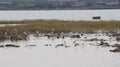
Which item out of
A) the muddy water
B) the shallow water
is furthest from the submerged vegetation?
the shallow water

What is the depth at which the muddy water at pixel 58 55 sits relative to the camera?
23.7 meters

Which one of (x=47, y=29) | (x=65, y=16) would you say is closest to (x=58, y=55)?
(x=47, y=29)

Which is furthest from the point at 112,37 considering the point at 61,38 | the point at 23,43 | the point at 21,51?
the point at 21,51

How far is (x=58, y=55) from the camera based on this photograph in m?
27.1

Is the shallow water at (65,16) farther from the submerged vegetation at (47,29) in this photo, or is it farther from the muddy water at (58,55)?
the muddy water at (58,55)

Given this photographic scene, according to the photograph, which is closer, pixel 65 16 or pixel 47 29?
pixel 47 29

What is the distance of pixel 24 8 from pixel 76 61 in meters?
160

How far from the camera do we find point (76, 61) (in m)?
24.5

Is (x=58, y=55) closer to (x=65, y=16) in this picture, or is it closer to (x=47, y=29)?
(x=47, y=29)

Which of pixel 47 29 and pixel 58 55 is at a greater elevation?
pixel 58 55

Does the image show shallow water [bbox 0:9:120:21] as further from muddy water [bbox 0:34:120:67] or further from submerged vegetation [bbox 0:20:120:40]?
muddy water [bbox 0:34:120:67]

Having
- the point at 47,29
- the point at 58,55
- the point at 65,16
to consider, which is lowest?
the point at 65,16

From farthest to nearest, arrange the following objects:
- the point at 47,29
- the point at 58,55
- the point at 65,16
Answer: the point at 65,16, the point at 47,29, the point at 58,55

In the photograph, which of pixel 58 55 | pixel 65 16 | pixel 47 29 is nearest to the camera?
pixel 58 55
